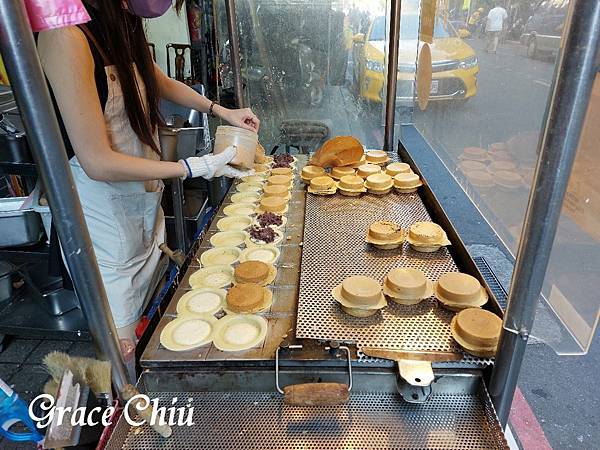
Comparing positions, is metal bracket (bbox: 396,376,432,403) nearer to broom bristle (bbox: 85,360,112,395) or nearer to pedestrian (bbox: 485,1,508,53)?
broom bristle (bbox: 85,360,112,395)

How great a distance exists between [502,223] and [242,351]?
125cm

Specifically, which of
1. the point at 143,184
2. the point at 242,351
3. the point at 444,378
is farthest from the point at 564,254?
the point at 143,184

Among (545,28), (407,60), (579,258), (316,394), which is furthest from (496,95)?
(407,60)

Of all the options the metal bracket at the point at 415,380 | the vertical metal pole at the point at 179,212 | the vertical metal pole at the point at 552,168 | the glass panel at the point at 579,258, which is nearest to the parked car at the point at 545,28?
the glass panel at the point at 579,258

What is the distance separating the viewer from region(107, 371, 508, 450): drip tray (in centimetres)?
114

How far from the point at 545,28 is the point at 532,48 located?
11 centimetres

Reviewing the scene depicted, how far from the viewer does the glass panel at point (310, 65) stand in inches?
207

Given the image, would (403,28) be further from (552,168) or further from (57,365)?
(57,365)

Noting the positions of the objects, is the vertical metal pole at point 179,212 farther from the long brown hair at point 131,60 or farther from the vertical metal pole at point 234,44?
the vertical metal pole at point 234,44

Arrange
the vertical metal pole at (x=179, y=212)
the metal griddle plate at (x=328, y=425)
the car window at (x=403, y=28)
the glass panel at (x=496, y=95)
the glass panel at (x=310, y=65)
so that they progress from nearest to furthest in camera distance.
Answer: the metal griddle plate at (x=328, y=425) → the glass panel at (x=496, y=95) → the vertical metal pole at (x=179, y=212) → the glass panel at (x=310, y=65) → the car window at (x=403, y=28)

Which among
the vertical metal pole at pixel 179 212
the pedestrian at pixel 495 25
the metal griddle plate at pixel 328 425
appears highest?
the pedestrian at pixel 495 25

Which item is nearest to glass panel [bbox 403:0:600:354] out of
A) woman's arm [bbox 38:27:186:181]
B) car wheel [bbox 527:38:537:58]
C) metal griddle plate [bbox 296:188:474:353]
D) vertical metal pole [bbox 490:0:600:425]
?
car wheel [bbox 527:38:537:58]

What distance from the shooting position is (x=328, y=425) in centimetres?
119

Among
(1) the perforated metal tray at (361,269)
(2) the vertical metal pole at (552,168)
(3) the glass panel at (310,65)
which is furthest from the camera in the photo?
(3) the glass panel at (310,65)
